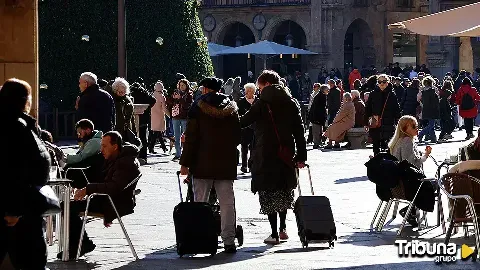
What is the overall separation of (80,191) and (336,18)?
4918 cm

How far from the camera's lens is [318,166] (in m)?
25.8

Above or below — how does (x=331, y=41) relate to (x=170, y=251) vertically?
above

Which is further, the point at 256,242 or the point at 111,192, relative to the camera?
the point at 256,242

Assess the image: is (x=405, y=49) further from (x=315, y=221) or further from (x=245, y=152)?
(x=315, y=221)

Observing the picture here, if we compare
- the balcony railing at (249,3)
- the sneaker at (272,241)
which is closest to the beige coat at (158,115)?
the sneaker at (272,241)

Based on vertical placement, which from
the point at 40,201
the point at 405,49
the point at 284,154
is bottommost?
the point at 40,201

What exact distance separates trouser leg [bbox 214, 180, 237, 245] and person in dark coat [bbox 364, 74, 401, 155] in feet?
33.4

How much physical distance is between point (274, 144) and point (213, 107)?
101cm

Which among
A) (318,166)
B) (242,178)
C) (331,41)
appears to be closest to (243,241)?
(242,178)

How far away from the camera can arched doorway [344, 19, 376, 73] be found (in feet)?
209

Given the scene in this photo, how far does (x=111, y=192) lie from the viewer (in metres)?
12.6

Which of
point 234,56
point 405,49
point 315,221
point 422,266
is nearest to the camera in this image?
point 422,266

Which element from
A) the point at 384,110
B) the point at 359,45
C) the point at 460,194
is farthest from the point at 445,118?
the point at 359,45

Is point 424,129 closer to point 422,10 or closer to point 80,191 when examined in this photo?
point 80,191
